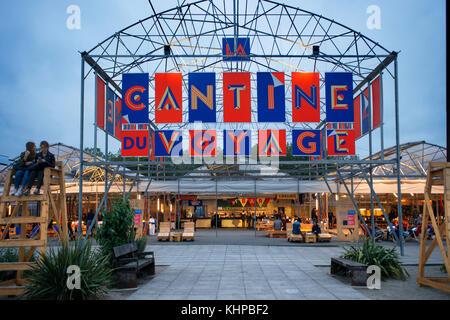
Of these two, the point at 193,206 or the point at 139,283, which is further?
the point at 193,206

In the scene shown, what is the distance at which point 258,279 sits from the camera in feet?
31.2

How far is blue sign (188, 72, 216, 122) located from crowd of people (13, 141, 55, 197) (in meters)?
8.06

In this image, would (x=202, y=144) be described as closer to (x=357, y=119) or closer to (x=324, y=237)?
(x=357, y=119)

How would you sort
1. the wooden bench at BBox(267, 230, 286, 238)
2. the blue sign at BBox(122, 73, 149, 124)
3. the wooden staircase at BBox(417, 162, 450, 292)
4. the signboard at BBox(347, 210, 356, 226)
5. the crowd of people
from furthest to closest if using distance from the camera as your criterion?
the wooden bench at BBox(267, 230, 286, 238) → the signboard at BBox(347, 210, 356, 226) → the blue sign at BBox(122, 73, 149, 124) → the crowd of people → the wooden staircase at BBox(417, 162, 450, 292)

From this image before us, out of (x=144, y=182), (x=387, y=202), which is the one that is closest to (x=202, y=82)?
(x=144, y=182)

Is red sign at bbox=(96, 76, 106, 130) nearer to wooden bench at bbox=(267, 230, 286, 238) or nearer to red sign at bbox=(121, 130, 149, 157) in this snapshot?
red sign at bbox=(121, 130, 149, 157)

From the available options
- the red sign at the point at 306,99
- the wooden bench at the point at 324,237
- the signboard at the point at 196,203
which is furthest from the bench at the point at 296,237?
the signboard at the point at 196,203

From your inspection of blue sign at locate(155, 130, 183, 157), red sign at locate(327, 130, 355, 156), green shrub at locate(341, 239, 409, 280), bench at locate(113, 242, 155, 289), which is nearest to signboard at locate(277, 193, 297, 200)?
red sign at locate(327, 130, 355, 156)

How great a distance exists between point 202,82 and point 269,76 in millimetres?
2761

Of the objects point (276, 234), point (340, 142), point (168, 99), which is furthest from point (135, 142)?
point (276, 234)

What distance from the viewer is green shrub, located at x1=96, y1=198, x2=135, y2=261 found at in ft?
30.9

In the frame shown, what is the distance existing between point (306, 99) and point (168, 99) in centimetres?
561

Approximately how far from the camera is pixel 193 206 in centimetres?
3528

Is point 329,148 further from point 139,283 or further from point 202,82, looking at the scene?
point 139,283
